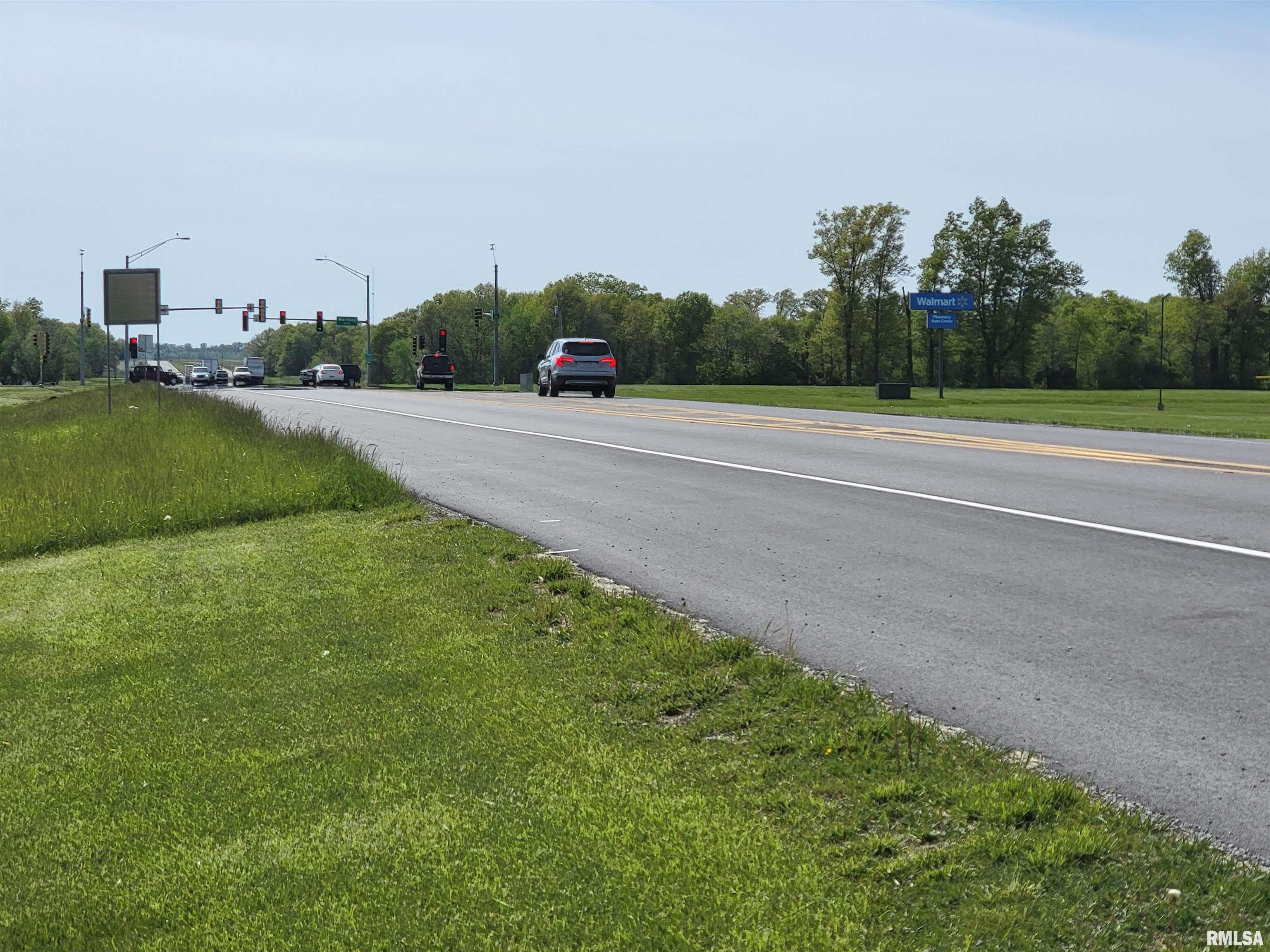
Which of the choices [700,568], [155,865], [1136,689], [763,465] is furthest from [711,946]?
[763,465]

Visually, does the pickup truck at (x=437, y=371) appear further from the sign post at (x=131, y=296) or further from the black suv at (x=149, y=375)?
the sign post at (x=131, y=296)

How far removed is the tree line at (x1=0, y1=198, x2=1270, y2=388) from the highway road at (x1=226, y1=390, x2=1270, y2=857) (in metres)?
81.3

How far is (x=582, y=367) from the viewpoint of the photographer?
41.2 meters

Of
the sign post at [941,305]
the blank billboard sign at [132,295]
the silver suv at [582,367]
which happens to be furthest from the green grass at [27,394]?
the sign post at [941,305]

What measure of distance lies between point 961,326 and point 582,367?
68.4 meters

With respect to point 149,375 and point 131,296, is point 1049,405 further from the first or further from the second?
point 149,375

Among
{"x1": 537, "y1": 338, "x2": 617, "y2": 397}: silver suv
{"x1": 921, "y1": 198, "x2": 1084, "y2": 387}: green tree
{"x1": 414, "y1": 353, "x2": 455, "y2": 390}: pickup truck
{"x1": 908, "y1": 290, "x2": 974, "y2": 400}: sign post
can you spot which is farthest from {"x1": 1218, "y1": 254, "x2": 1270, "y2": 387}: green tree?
{"x1": 537, "y1": 338, "x2": 617, "y2": 397}: silver suv

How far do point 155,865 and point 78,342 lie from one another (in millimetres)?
205509

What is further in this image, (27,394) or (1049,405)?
(27,394)

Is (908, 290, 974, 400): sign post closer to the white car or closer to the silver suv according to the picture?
the silver suv

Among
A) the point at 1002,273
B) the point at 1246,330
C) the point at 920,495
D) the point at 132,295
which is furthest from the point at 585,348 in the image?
the point at 1246,330

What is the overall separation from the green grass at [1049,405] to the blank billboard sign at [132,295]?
680 inches

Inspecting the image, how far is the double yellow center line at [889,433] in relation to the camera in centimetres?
1491

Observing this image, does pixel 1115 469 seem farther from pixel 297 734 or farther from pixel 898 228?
pixel 898 228
